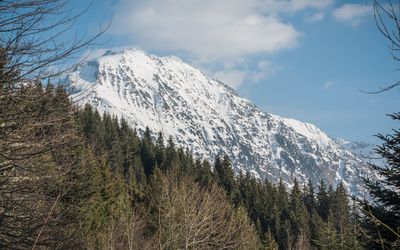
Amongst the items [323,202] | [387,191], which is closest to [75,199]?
[387,191]

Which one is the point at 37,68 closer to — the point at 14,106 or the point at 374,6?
the point at 14,106

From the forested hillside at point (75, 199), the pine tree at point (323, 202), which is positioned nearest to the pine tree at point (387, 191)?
the forested hillside at point (75, 199)

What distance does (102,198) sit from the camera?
26.5 metres

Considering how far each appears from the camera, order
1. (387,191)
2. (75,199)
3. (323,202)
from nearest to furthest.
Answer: (387,191)
(75,199)
(323,202)

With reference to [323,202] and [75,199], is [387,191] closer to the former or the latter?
[75,199]

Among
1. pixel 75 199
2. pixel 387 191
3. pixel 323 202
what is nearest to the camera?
pixel 387 191

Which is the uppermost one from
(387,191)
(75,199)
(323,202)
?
(323,202)

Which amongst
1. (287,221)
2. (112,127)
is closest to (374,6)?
(287,221)

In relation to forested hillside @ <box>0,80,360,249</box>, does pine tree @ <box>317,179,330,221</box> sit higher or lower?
higher

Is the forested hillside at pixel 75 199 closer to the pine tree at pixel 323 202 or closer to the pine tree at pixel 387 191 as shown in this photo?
the pine tree at pixel 387 191

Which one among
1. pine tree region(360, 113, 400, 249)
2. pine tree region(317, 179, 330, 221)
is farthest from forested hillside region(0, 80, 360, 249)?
pine tree region(317, 179, 330, 221)

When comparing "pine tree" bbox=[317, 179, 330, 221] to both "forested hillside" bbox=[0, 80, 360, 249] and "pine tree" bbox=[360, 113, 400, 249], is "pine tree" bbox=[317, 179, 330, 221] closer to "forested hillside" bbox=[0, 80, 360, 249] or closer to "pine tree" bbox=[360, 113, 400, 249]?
"forested hillside" bbox=[0, 80, 360, 249]

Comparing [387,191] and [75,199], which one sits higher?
[387,191]

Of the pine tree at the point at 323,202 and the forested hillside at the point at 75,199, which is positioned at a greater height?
the pine tree at the point at 323,202
